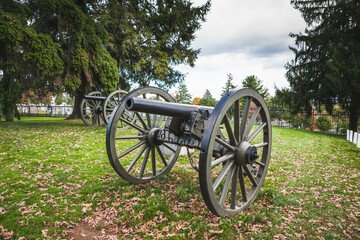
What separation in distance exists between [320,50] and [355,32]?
7.61 feet

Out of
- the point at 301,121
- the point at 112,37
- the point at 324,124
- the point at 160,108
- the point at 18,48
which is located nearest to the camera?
the point at 160,108

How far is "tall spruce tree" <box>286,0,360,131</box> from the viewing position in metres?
14.3

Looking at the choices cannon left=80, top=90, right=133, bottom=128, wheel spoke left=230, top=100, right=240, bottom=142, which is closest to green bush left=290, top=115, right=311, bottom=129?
cannon left=80, top=90, right=133, bottom=128

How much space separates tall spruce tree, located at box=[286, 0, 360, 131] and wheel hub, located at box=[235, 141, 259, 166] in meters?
14.4

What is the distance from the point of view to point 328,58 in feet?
53.6

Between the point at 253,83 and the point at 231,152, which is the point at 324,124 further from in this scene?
the point at 253,83

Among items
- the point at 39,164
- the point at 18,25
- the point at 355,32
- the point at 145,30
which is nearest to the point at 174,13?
the point at 145,30

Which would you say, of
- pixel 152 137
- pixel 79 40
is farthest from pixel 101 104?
pixel 152 137

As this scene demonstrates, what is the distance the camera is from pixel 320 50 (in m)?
17.3

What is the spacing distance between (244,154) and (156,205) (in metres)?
1.72

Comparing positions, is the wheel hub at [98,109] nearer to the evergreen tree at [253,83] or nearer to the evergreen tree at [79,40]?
the evergreen tree at [79,40]

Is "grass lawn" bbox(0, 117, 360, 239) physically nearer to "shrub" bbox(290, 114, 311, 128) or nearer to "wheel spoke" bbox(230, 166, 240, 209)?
"wheel spoke" bbox(230, 166, 240, 209)

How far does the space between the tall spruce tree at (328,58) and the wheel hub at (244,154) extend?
14.4 m

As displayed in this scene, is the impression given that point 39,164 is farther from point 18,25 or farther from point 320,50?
point 320,50
